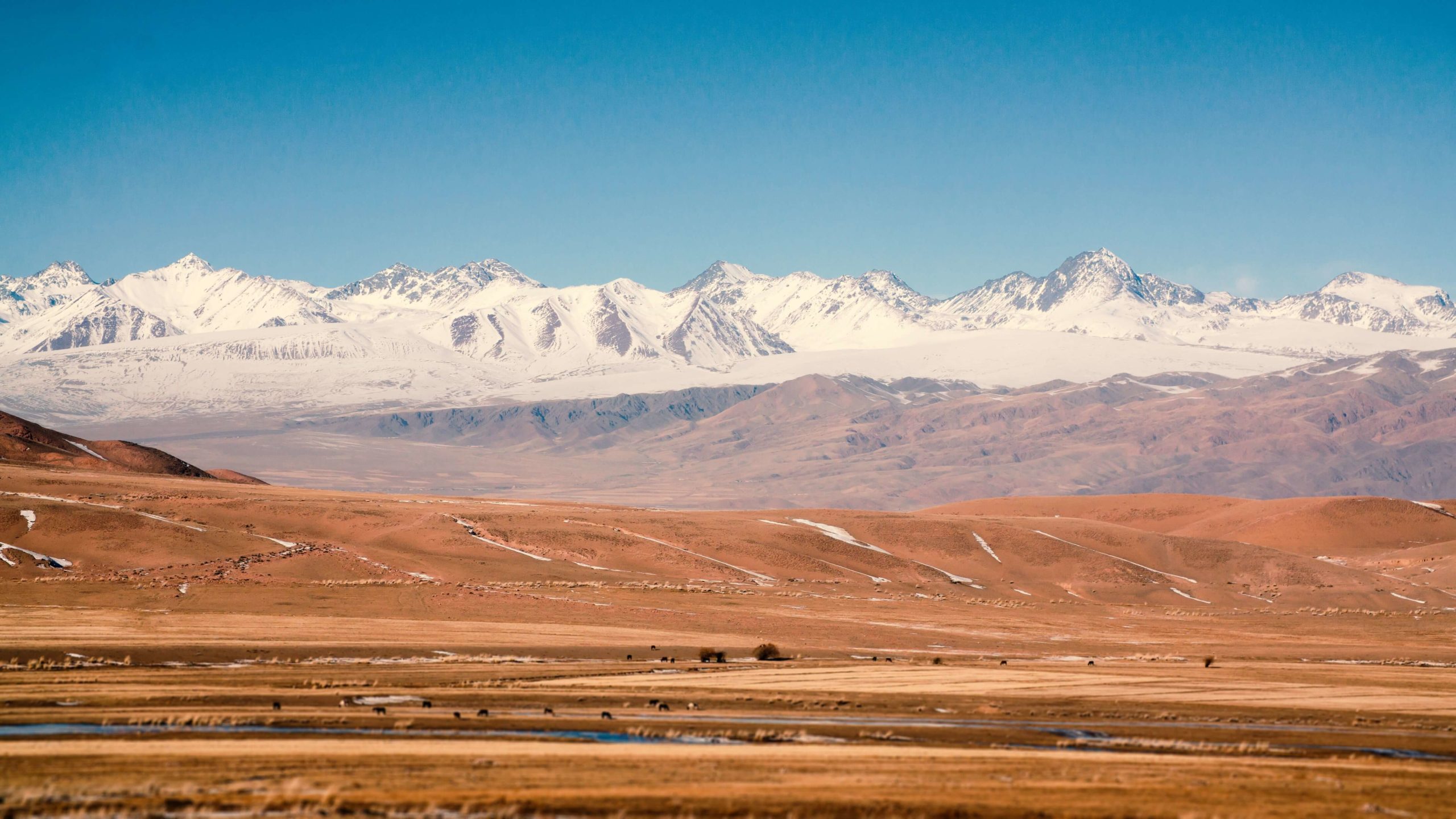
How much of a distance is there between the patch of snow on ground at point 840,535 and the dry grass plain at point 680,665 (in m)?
0.43

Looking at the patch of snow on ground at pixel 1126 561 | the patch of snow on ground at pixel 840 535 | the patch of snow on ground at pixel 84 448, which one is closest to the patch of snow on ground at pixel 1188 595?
the patch of snow on ground at pixel 1126 561

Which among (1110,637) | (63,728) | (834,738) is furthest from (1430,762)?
(1110,637)

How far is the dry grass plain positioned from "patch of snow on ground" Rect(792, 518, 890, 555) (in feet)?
1.40

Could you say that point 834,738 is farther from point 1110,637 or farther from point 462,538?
point 462,538

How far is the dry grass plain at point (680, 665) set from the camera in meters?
25.0

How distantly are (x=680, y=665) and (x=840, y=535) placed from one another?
68104mm

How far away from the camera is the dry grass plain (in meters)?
25.0

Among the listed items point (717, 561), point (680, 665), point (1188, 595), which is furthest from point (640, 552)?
point (680, 665)

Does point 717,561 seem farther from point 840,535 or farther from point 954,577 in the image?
point 954,577

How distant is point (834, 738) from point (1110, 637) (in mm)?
47070

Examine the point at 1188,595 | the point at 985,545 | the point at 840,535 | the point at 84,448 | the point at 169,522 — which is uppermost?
the point at 84,448

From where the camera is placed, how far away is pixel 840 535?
11788 cm

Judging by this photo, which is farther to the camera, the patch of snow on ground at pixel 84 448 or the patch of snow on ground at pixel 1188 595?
the patch of snow on ground at pixel 84 448

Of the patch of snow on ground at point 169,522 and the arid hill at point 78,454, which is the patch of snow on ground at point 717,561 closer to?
the patch of snow on ground at point 169,522
